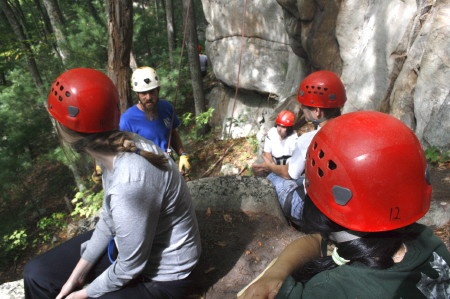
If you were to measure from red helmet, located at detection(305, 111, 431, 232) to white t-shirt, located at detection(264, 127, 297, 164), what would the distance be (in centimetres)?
387

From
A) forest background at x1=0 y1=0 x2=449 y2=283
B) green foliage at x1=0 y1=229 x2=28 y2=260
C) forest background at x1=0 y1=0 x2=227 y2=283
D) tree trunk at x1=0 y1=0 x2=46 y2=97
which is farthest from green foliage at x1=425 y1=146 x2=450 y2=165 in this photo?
green foliage at x1=0 y1=229 x2=28 y2=260

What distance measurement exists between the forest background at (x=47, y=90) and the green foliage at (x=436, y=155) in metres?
4.50

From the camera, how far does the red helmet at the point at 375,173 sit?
122cm

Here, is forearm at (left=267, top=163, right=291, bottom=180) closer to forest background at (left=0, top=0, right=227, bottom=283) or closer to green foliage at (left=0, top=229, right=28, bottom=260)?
forest background at (left=0, top=0, right=227, bottom=283)

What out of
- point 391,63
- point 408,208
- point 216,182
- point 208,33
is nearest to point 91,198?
point 216,182

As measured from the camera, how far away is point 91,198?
5840mm

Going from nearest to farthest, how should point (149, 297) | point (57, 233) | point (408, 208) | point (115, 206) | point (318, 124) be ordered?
point (408, 208) → point (115, 206) → point (149, 297) → point (318, 124) → point (57, 233)

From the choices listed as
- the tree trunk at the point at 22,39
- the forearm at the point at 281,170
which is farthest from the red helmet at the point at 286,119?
the tree trunk at the point at 22,39

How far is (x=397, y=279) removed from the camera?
1.10m

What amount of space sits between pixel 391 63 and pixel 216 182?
13.6 ft

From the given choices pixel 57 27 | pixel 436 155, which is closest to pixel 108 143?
pixel 436 155

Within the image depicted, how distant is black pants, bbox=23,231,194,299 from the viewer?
1.97m

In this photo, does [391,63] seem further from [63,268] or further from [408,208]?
[63,268]

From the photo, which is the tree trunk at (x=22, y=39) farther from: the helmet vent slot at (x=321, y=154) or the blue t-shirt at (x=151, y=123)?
the helmet vent slot at (x=321, y=154)
